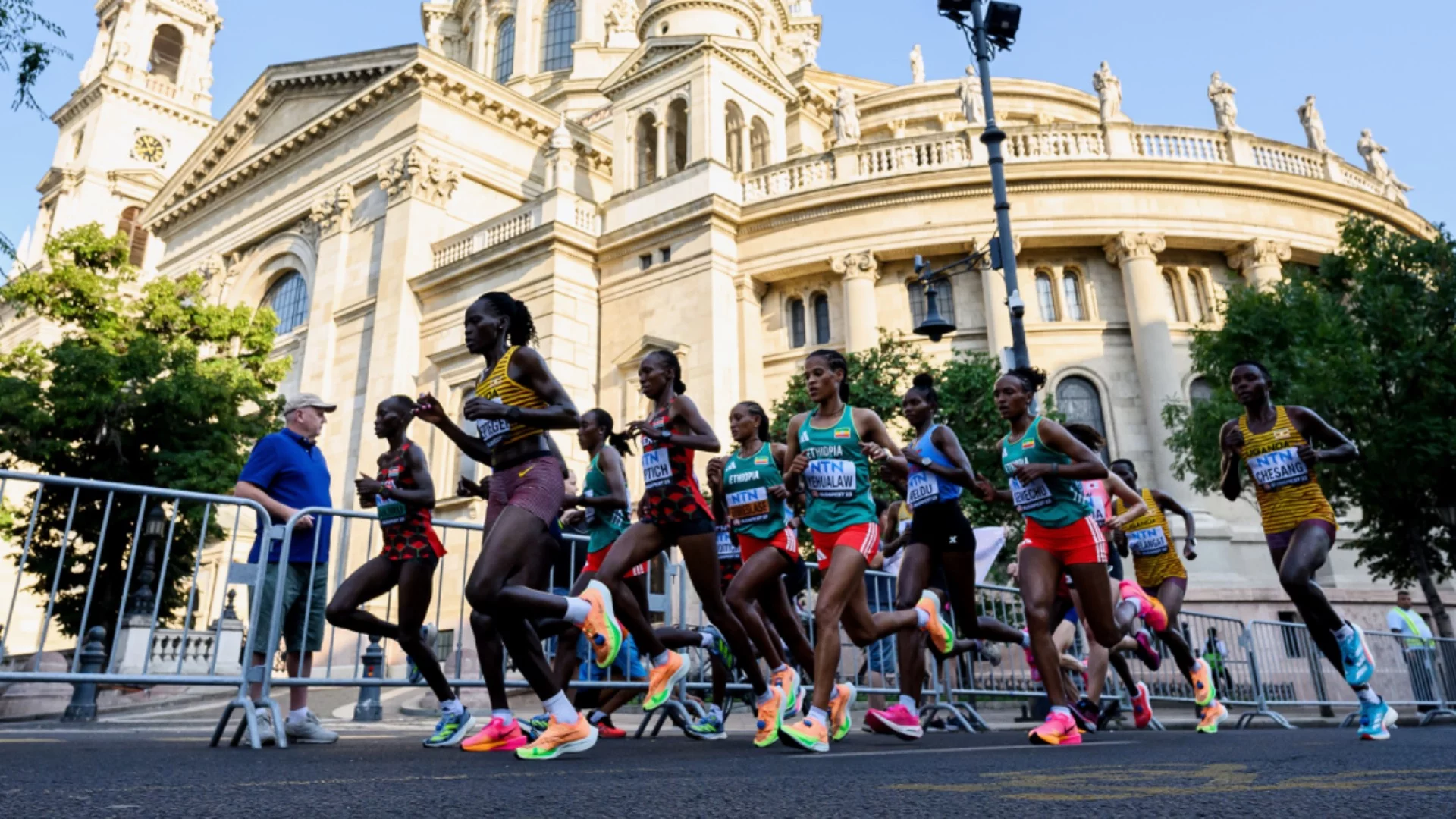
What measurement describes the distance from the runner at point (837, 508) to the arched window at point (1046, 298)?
1866 centimetres

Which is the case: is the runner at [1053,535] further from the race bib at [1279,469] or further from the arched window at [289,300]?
the arched window at [289,300]

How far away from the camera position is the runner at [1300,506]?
20.5 ft

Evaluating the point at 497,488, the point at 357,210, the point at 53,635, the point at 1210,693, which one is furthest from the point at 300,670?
the point at 53,635

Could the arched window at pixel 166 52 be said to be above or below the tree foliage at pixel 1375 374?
above

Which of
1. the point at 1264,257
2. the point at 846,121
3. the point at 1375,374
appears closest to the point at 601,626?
the point at 1375,374

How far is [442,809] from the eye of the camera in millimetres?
2482

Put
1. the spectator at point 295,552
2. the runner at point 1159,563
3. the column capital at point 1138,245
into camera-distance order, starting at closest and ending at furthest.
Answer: the spectator at point 295,552
the runner at point 1159,563
the column capital at point 1138,245

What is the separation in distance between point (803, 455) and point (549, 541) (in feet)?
5.24

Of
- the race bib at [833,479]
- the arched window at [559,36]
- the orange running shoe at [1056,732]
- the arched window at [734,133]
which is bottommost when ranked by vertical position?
the orange running shoe at [1056,732]

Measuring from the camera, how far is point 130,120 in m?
61.2

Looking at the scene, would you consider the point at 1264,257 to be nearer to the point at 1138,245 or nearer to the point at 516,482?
the point at 1138,245

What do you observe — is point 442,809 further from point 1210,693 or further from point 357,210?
point 357,210

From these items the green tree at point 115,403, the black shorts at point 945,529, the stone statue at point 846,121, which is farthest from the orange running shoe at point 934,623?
the stone statue at point 846,121

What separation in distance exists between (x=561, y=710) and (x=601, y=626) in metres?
A: 0.42
